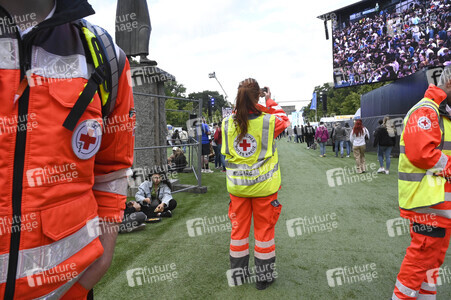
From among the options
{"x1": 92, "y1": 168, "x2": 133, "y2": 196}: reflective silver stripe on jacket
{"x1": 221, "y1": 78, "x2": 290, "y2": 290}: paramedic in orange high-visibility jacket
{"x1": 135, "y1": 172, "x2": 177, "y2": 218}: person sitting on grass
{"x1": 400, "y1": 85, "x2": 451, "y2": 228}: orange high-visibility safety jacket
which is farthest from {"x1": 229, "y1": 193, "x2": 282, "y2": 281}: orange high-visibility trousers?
{"x1": 135, "y1": 172, "x2": 177, "y2": 218}: person sitting on grass

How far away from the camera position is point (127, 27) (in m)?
6.77

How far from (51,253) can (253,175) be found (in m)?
2.15

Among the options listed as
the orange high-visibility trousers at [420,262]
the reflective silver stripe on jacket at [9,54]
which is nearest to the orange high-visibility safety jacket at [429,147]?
the orange high-visibility trousers at [420,262]

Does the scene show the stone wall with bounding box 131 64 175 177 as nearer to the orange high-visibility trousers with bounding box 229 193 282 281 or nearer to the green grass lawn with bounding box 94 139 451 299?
the green grass lawn with bounding box 94 139 451 299

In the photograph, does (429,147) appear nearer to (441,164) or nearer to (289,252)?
(441,164)

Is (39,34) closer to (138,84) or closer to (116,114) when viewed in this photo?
(116,114)

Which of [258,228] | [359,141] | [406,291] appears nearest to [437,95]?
[406,291]

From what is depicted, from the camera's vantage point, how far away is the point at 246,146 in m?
2.92

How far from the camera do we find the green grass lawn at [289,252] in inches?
117

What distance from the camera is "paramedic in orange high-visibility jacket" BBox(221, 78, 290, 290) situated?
2858 mm

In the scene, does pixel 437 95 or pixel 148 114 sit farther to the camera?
pixel 148 114

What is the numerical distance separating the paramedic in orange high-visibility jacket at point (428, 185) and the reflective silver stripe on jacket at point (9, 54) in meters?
2.44

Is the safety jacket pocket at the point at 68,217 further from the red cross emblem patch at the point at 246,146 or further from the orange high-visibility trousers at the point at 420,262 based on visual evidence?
the orange high-visibility trousers at the point at 420,262

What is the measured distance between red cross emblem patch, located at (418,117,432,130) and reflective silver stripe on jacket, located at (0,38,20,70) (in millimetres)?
2462
